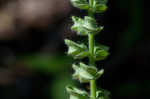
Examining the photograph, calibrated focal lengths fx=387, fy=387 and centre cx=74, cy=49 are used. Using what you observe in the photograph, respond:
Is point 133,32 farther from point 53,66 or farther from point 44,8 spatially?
point 44,8

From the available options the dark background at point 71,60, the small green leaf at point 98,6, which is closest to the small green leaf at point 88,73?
the small green leaf at point 98,6

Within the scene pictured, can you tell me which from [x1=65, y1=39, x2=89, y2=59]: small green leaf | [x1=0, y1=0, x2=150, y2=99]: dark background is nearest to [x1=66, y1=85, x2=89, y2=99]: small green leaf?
[x1=65, y1=39, x2=89, y2=59]: small green leaf

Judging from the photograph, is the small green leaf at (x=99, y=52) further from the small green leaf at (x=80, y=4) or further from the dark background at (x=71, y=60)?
the dark background at (x=71, y=60)

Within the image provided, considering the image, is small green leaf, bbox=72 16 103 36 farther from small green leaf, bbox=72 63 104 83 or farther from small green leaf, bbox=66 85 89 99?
small green leaf, bbox=66 85 89 99

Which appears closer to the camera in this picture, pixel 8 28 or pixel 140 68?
pixel 140 68

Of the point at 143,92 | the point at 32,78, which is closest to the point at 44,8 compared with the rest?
the point at 32,78
